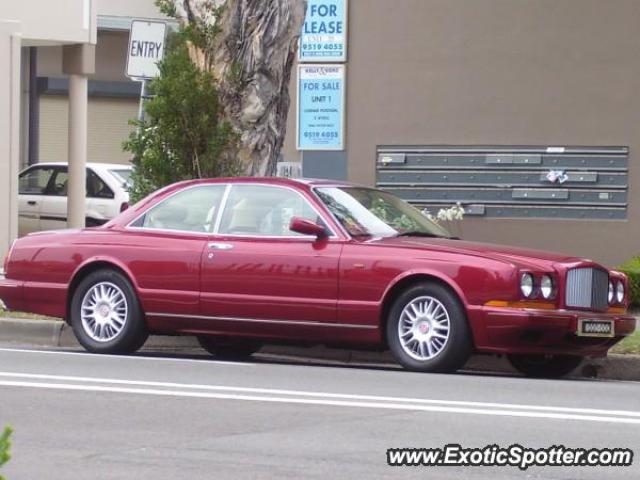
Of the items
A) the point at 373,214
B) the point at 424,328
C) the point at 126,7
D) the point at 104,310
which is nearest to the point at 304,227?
the point at 373,214

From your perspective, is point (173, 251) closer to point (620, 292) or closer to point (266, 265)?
point (266, 265)

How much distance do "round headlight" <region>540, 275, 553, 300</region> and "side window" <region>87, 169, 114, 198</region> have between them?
43.9ft

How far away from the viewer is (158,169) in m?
14.9

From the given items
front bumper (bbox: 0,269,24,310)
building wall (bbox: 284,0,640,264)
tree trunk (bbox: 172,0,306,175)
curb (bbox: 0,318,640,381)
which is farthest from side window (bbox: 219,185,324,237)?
building wall (bbox: 284,0,640,264)

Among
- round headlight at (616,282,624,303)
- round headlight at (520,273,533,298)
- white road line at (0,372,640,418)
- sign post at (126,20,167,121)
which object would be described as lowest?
white road line at (0,372,640,418)

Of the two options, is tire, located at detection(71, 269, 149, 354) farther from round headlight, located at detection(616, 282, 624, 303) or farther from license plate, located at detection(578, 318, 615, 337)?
round headlight, located at detection(616, 282, 624, 303)

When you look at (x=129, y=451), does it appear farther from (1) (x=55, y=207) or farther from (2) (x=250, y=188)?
(1) (x=55, y=207)

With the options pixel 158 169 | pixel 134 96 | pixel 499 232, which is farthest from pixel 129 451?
pixel 134 96

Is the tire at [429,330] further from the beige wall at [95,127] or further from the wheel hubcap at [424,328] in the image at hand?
the beige wall at [95,127]

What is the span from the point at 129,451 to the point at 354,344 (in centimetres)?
423

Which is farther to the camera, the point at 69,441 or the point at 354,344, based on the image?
the point at 354,344

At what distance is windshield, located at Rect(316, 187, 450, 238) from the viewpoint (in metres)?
11.9

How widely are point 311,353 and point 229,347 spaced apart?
0.67 m

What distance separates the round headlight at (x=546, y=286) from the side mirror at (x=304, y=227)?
1647 mm
